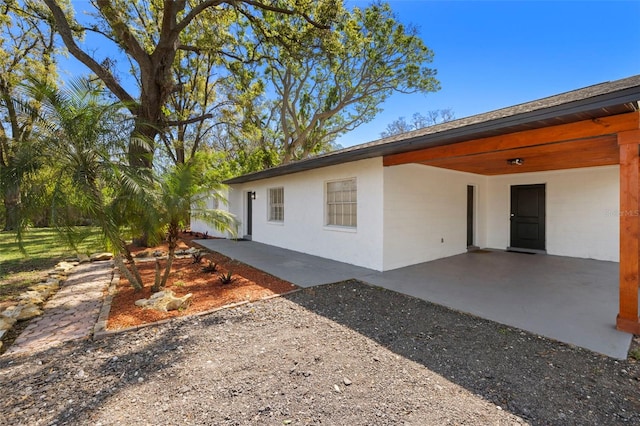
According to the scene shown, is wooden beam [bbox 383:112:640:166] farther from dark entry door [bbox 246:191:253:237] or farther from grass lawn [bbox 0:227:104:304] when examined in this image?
dark entry door [bbox 246:191:253:237]

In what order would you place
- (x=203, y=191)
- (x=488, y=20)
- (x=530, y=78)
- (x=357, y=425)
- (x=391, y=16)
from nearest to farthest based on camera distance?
(x=357, y=425) → (x=203, y=191) → (x=488, y=20) → (x=530, y=78) → (x=391, y=16)

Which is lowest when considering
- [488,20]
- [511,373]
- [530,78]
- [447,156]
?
[511,373]

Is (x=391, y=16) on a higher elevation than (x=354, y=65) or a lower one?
higher

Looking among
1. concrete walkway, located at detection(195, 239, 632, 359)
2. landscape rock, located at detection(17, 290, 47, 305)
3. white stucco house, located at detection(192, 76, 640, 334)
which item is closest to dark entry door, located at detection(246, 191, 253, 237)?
white stucco house, located at detection(192, 76, 640, 334)

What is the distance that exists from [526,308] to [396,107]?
60.9ft

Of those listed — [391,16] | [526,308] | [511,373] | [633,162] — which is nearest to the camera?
[511,373]

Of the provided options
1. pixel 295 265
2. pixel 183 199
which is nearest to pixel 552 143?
pixel 295 265

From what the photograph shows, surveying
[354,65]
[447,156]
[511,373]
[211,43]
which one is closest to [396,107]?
[354,65]

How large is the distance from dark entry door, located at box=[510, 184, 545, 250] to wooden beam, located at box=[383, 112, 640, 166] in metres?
6.07

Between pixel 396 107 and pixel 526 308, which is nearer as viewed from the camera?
pixel 526 308

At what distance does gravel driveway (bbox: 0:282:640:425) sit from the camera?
2252mm

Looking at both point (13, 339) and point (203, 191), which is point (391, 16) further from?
point (13, 339)

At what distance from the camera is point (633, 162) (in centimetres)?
341

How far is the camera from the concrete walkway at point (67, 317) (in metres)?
3.54
